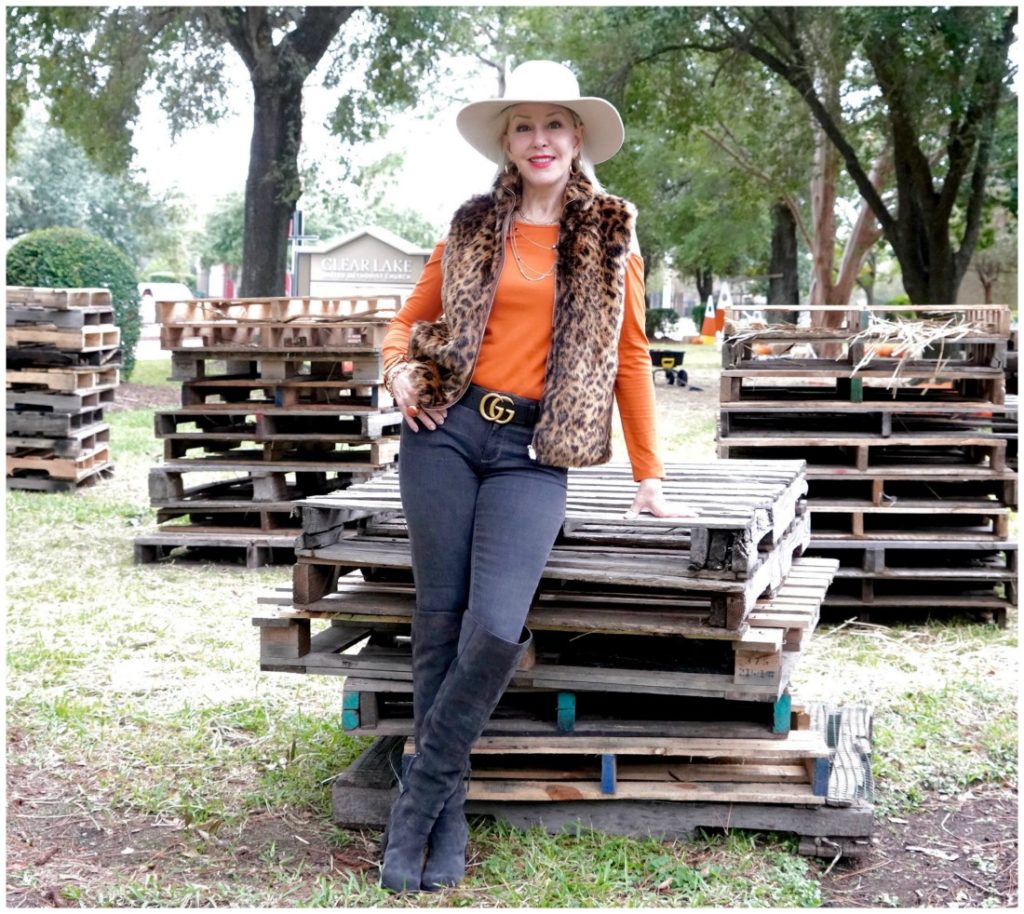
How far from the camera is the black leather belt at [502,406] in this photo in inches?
150

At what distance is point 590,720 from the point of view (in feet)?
14.3

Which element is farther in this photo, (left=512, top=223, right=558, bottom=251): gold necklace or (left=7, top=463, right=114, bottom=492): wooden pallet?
(left=7, top=463, right=114, bottom=492): wooden pallet

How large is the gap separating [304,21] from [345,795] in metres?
16.9

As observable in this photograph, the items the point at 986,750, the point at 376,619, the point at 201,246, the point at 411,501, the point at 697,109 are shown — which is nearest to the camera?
the point at 411,501

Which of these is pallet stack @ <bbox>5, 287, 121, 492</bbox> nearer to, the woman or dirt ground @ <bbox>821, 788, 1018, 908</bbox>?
the woman

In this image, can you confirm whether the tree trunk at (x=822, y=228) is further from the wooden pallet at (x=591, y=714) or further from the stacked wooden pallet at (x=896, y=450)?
the wooden pallet at (x=591, y=714)

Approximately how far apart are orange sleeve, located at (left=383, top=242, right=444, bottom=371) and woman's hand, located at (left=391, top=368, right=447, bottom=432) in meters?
0.22

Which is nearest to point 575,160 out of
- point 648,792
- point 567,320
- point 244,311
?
point 567,320

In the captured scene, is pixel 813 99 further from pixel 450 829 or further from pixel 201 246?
pixel 201 246

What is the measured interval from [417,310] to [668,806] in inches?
73.0

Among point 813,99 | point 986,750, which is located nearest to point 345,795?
point 986,750

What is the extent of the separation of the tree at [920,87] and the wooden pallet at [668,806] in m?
13.0

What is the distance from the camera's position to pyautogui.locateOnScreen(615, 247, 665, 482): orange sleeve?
4.01 m

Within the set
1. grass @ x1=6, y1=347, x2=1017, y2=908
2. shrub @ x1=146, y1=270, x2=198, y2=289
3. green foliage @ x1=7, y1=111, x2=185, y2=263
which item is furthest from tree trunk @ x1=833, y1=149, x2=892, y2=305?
shrub @ x1=146, y1=270, x2=198, y2=289
